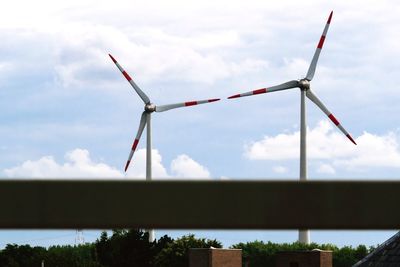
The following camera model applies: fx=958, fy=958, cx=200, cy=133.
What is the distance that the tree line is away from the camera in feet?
368

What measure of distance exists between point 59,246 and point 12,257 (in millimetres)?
16159

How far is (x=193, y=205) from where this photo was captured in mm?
2975

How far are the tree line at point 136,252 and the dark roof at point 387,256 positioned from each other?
1532 inches

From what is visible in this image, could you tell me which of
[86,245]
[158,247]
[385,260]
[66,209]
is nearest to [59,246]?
[86,245]

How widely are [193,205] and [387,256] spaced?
69231 mm

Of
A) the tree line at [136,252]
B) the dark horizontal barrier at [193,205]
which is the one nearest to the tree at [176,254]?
the tree line at [136,252]

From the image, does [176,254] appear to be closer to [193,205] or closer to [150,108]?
[150,108]

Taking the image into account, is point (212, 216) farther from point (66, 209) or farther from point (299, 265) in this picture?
point (299, 265)

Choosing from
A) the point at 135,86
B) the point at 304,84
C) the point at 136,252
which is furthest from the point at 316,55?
the point at 136,252

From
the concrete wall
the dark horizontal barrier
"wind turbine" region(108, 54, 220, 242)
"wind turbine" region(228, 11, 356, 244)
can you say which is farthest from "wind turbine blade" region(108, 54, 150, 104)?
the dark horizontal barrier

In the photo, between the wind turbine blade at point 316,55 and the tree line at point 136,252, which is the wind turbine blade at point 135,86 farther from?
the tree line at point 136,252

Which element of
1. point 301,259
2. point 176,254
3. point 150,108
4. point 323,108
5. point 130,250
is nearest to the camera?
point 323,108

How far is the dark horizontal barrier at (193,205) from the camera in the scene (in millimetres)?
2965

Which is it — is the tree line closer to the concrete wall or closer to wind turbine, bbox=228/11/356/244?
the concrete wall
